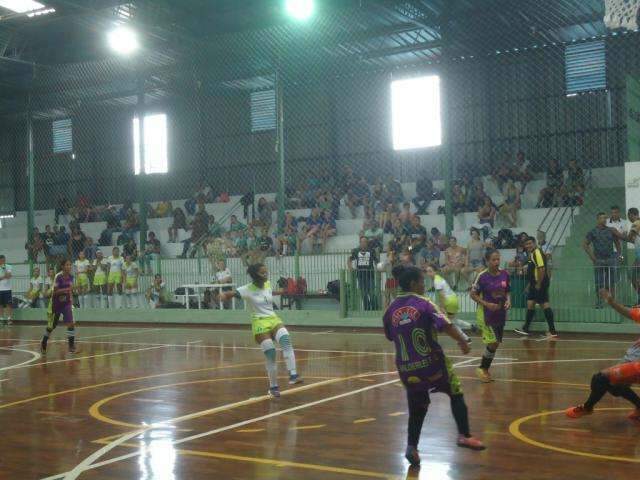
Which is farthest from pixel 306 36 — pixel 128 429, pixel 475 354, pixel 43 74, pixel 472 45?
pixel 128 429

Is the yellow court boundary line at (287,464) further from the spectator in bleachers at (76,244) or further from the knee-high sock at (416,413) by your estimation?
the spectator in bleachers at (76,244)

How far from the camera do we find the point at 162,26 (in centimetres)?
2738

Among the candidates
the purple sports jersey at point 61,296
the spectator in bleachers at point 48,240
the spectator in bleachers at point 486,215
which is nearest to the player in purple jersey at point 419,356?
the purple sports jersey at point 61,296

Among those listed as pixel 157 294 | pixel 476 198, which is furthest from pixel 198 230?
pixel 476 198

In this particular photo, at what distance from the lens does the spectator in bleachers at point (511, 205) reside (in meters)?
22.2

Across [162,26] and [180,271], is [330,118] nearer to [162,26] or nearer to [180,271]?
[162,26]

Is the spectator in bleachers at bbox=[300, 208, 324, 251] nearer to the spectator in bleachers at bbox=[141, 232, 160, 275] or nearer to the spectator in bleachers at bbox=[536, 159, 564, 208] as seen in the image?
the spectator in bleachers at bbox=[141, 232, 160, 275]

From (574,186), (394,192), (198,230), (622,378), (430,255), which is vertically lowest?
(622,378)

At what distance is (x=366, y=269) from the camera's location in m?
20.1

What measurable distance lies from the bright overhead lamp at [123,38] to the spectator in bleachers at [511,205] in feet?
41.7

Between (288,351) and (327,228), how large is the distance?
13184mm

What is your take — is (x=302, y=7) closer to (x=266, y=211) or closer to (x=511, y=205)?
(x=266, y=211)

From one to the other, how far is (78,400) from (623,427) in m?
6.72

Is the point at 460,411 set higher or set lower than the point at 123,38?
lower
